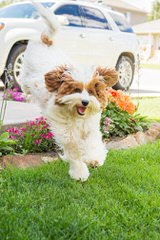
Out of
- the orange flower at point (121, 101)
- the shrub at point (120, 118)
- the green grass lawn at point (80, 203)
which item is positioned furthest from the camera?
the orange flower at point (121, 101)

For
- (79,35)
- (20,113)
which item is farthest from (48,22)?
(79,35)

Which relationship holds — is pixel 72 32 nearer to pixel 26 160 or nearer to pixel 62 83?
pixel 26 160

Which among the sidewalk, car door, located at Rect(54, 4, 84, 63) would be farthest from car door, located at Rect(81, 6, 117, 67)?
the sidewalk

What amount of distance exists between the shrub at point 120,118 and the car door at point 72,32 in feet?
13.3

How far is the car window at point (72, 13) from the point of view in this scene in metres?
10.3

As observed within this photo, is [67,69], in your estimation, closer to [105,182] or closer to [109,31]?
[105,182]

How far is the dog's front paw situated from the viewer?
13.0 ft

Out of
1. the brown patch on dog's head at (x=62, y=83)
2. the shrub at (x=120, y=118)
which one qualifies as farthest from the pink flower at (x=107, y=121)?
the brown patch on dog's head at (x=62, y=83)

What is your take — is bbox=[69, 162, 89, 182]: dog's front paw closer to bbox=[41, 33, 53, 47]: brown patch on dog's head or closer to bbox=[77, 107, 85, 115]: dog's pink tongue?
bbox=[77, 107, 85, 115]: dog's pink tongue

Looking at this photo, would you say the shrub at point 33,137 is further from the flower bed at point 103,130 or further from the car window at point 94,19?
the car window at point 94,19

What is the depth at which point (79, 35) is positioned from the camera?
10.6 m

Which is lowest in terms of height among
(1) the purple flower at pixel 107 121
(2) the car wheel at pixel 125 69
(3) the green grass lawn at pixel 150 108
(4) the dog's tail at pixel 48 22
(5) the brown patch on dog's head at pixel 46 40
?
(3) the green grass lawn at pixel 150 108

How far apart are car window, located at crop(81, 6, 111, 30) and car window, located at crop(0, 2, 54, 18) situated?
48.4 inches

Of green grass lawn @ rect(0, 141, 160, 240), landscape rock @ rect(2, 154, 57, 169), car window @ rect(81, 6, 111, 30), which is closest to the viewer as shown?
green grass lawn @ rect(0, 141, 160, 240)
